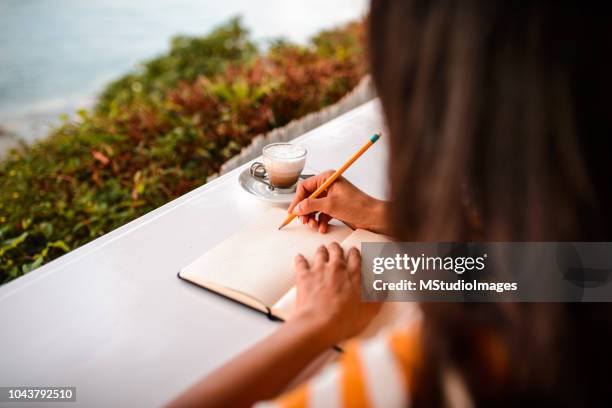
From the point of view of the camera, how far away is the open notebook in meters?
0.91

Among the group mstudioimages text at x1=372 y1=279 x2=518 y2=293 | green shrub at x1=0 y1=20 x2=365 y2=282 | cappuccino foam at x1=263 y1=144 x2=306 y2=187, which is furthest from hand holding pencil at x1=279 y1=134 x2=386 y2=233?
green shrub at x1=0 y1=20 x2=365 y2=282

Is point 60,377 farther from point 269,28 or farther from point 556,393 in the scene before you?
point 269,28

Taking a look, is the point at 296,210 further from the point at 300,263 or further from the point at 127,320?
the point at 127,320

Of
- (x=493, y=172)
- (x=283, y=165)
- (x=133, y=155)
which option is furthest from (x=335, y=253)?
(x=133, y=155)

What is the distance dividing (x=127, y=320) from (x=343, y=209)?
1.95 ft

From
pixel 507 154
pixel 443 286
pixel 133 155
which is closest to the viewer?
pixel 507 154

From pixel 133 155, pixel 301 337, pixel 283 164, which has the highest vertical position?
pixel 283 164

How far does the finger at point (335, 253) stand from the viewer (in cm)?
99

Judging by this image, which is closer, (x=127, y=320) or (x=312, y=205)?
(x=127, y=320)

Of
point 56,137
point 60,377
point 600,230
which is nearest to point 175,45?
point 56,137

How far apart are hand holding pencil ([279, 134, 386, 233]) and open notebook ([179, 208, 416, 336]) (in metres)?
0.03

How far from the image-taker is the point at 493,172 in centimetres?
50

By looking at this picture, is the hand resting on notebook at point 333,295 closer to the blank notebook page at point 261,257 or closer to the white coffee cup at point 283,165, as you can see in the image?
the blank notebook page at point 261,257

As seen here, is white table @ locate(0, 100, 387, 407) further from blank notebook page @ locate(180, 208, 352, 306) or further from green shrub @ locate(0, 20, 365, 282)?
green shrub @ locate(0, 20, 365, 282)
